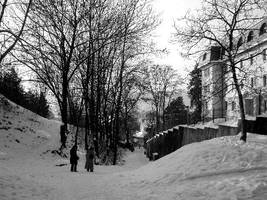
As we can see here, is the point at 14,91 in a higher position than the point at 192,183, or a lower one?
higher

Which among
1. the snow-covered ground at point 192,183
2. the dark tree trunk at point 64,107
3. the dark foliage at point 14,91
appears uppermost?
the dark foliage at point 14,91

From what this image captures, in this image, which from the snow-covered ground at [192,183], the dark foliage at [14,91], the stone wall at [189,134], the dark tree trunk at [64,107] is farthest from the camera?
the dark foliage at [14,91]

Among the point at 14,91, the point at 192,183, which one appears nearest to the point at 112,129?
the point at 14,91

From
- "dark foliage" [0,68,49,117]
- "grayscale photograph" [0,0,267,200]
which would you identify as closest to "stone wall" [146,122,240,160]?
"grayscale photograph" [0,0,267,200]

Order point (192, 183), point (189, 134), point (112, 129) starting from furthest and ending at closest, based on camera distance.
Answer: point (112, 129) < point (189, 134) < point (192, 183)

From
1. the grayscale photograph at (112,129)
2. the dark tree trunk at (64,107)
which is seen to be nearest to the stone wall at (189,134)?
the grayscale photograph at (112,129)

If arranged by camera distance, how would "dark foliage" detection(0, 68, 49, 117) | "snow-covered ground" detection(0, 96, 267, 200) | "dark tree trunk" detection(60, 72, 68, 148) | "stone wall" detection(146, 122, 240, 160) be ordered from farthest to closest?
"dark foliage" detection(0, 68, 49, 117) < "dark tree trunk" detection(60, 72, 68, 148) < "stone wall" detection(146, 122, 240, 160) < "snow-covered ground" detection(0, 96, 267, 200)

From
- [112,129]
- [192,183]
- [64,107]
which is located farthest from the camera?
[112,129]

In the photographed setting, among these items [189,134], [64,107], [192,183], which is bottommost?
[192,183]

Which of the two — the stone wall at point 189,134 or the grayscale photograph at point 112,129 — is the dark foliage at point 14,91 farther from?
the stone wall at point 189,134

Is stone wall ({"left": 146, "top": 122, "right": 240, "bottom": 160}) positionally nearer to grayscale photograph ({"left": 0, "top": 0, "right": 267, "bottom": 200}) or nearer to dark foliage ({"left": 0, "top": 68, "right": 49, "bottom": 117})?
grayscale photograph ({"left": 0, "top": 0, "right": 267, "bottom": 200})

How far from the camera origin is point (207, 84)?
16766 mm

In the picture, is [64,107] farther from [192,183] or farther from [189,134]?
[192,183]

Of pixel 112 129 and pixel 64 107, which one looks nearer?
pixel 64 107
